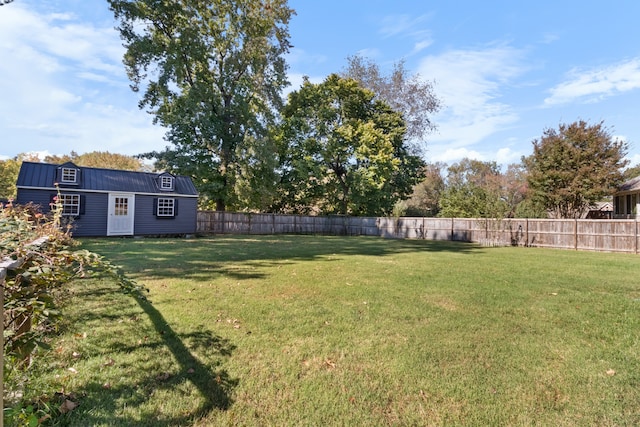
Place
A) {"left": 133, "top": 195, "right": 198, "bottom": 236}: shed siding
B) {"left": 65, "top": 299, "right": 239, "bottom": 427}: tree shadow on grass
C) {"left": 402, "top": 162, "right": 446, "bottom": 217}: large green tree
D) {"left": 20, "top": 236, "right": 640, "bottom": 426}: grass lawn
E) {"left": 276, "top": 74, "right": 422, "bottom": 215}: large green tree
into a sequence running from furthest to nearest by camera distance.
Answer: {"left": 402, "top": 162, "right": 446, "bottom": 217}: large green tree, {"left": 276, "top": 74, "right": 422, "bottom": 215}: large green tree, {"left": 133, "top": 195, "right": 198, "bottom": 236}: shed siding, {"left": 20, "top": 236, "right": 640, "bottom": 426}: grass lawn, {"left": 65, "top": 299, "right": 239, "bottom": 427}: tree shadow on grass

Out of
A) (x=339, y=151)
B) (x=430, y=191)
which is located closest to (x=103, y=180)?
(x=339, y=151)

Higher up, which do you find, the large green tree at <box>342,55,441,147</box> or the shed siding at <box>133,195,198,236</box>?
the large green tree at <box>342,55,441,147</box>

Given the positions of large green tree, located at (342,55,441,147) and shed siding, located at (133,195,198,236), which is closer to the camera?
shed siding, located at (133,195,198,236)

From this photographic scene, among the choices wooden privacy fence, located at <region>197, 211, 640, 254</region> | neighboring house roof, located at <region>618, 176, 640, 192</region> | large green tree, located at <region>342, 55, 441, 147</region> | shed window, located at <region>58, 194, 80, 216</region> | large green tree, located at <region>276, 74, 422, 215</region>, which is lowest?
wooden privacy fence, located at <region>197, 211, 640, 254</region>

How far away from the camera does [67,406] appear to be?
2037 millimetres

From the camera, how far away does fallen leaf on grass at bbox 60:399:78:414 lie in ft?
6.57

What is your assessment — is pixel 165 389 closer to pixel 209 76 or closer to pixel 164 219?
pixel 164 219

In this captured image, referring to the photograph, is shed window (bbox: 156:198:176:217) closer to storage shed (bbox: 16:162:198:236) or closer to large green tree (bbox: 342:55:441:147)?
storage shed (bbox: 16:162:198:236)

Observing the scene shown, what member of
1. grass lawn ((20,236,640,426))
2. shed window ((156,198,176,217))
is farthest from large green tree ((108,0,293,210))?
grass lawn ((20,236,640,426))

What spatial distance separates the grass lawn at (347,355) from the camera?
2.15m

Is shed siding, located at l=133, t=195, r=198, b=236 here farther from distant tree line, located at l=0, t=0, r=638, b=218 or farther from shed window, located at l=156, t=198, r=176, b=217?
distant tree line, located at l=0, t=0, r=638, b=218

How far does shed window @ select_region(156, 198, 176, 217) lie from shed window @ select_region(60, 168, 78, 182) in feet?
12.0

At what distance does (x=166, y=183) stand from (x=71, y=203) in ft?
13.9

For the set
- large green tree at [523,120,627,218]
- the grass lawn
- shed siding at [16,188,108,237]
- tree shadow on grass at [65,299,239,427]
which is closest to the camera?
tree shadow on grass at [65,299,239,427]
